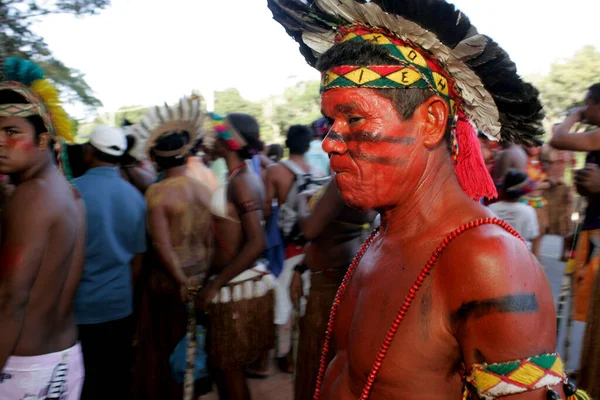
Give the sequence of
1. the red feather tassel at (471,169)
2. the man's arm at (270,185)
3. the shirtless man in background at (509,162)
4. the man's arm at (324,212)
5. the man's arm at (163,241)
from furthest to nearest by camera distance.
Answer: the shirtless man in background at (509,162)
the man's arm at (270,185)
the man's arm at (163,241)
the man's arm at (324,212)
the red feather tassel at (471,169)

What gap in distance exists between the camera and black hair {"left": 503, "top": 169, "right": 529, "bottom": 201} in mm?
5836

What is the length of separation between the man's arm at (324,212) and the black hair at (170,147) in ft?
5.11

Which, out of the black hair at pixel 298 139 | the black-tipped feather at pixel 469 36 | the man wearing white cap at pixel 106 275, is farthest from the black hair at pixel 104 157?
the black-tipped feather at pixel 469 36

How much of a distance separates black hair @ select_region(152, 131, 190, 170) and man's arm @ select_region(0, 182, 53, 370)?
2.06 meters

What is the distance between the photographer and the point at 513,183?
584cm

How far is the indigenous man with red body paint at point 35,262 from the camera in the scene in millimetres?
2201

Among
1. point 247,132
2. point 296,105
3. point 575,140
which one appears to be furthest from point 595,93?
point 296,105

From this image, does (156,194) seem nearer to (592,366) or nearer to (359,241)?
(359,241)

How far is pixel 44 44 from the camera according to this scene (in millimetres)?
5730

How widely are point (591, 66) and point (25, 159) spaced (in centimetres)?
2595

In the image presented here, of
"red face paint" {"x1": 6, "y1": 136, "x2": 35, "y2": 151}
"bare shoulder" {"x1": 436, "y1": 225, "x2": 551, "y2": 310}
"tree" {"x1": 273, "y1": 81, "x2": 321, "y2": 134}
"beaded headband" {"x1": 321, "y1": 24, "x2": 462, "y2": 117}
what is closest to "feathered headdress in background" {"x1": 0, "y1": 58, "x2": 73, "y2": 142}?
"red face paint" {"x1": 6, "y1": 136, "x2": 35, "y2": 151}

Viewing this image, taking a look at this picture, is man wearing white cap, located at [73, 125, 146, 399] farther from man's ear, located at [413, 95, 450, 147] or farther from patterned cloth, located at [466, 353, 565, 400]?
patterned cloth, located at [466, 353, 565, 400]

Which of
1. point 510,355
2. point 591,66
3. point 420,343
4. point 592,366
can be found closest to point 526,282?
point 510,355

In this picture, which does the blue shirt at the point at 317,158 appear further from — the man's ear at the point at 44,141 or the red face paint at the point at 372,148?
the red face paint at the point at 372,148
